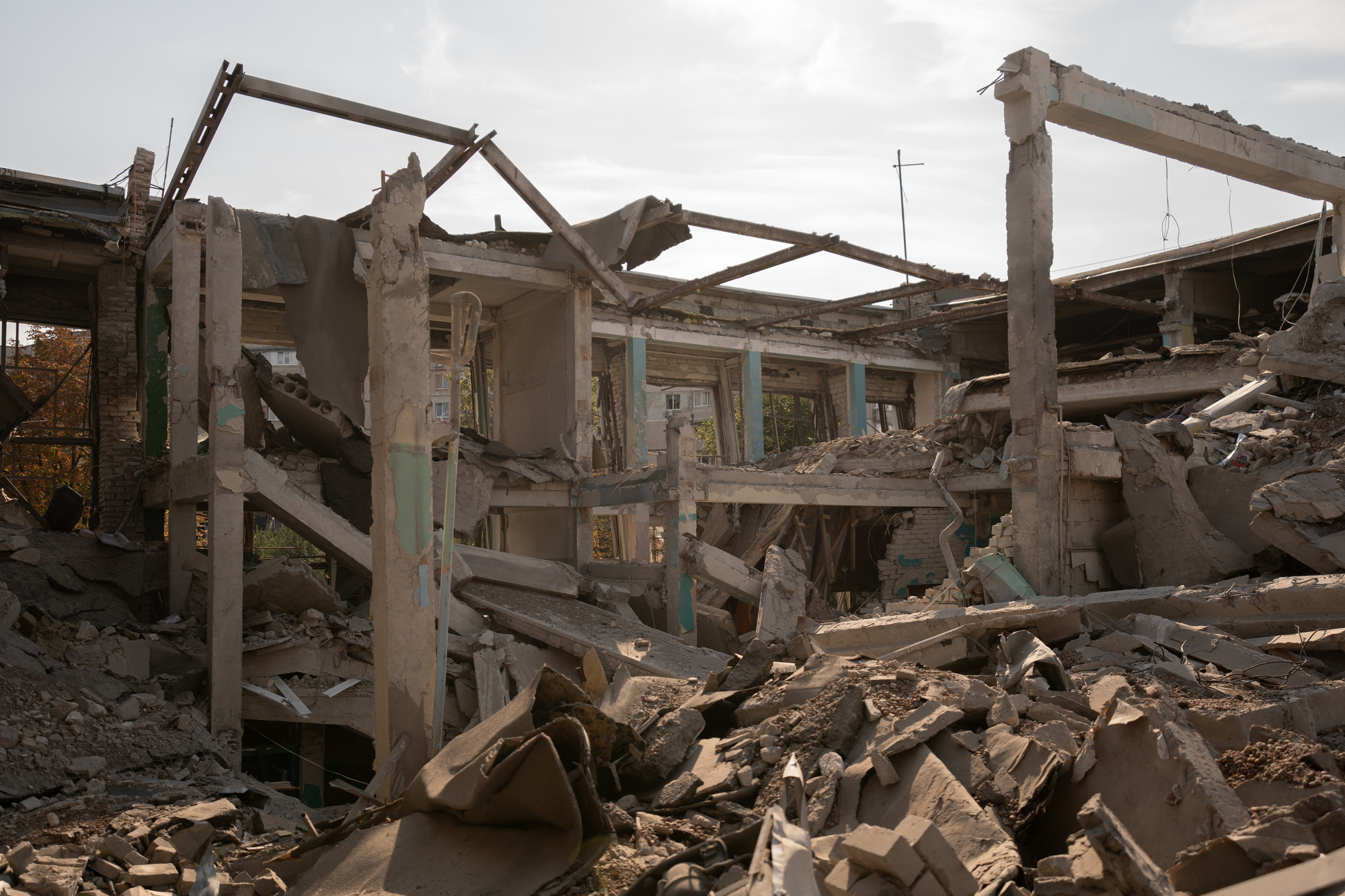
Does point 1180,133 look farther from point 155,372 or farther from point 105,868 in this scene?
A: point 155,372

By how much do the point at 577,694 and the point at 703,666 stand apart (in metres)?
5.62

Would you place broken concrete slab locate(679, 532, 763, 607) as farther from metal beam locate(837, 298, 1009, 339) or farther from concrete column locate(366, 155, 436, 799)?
metal beam locate(837, 298, 1009, 339)

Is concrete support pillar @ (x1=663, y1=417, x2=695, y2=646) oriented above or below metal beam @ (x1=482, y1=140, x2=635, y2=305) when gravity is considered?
below

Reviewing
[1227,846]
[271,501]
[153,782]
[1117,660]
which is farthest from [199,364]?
[1227,846]

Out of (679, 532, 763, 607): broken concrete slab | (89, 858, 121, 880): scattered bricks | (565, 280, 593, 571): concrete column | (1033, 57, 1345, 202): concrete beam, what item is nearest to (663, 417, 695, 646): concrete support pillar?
(679, 532, 763, 607): broken concrete slab

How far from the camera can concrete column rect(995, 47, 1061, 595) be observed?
10.4 m

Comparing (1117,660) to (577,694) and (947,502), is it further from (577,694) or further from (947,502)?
(947,502)

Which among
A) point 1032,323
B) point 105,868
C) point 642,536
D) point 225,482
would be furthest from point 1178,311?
point 105,868

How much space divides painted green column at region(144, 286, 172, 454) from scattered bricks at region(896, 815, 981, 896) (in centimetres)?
1212

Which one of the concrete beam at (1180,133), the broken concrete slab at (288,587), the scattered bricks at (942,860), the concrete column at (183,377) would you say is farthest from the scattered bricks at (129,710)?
the concrete beam at (1180,133)

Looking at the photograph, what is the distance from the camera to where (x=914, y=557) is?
17.1 m

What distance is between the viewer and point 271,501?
1001cm

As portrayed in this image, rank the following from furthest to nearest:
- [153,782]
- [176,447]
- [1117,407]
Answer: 1. [1117,407]
2. [176,447]
3. [153,782]

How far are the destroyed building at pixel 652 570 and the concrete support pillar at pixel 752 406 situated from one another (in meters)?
0.10
